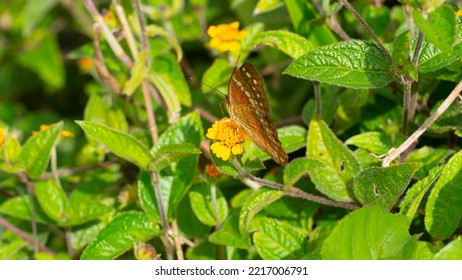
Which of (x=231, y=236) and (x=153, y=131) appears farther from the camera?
(x=153, y=131)

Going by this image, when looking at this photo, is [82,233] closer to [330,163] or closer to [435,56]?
[330,163]

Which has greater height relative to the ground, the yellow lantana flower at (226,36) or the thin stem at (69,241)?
the yellow lantana flower at (226,36)

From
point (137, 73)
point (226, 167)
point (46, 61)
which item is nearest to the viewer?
point (226, 167)

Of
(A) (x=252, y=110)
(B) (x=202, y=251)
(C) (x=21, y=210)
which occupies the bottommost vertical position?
(B) (x=202, y=251)

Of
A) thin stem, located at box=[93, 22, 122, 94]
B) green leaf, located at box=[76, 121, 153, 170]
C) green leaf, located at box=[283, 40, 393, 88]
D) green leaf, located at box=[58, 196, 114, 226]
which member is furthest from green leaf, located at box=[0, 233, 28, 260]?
green leaf, located at box=[283, 40, 393, 88]

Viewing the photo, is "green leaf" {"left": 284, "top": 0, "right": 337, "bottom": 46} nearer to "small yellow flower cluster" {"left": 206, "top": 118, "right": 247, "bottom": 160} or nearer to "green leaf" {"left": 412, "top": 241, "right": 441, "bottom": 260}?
"small yellow flower cluster" {"left": 206, "top": 118, "right": 247, "bottom": 160}

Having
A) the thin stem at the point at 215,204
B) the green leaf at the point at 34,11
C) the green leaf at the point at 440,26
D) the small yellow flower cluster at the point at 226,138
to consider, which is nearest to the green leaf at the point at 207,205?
the thin stem at the point at 215,204

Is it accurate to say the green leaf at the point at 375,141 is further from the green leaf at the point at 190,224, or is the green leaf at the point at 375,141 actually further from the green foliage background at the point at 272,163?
the green leaf at the point at 190,224

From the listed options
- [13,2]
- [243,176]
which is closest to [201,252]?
[243,176]

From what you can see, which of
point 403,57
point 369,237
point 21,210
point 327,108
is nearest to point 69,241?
point 21,210
